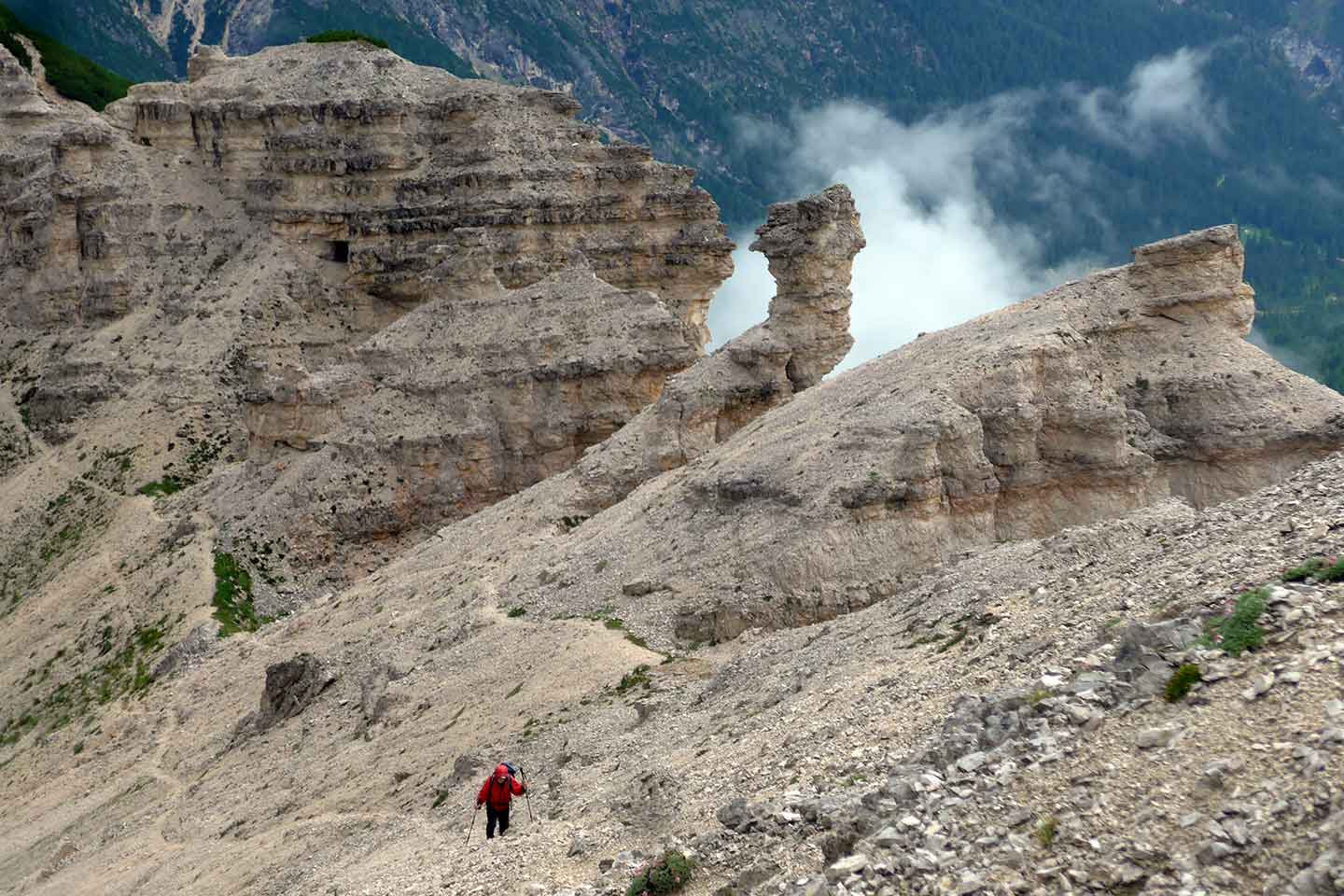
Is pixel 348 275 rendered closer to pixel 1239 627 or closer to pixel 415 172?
pixel 415 172

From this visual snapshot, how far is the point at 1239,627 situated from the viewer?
15141 millimetres

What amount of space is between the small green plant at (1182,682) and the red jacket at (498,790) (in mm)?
9335

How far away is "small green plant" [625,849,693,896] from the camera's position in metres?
16.6

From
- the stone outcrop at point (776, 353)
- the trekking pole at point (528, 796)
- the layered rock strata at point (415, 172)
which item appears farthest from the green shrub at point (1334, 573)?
the layered rock strata at point (415, 172)

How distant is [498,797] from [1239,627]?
397 inches

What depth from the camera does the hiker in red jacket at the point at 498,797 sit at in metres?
21.2

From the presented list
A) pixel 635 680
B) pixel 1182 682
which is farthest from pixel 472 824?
pixel 1182 682

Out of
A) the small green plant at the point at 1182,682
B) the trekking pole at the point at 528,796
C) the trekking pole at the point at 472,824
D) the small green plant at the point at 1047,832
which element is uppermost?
the small green plant at the point at 1182,682

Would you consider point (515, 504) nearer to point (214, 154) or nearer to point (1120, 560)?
point (1120, 560)

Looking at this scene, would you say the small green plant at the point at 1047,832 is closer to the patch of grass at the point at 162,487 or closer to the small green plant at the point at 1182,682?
the small green plant at the point at 1182,682

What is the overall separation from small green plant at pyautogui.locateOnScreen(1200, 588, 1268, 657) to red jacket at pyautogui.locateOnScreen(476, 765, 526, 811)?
945cm

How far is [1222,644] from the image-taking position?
1505 centimetres

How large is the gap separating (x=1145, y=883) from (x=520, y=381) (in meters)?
42.6

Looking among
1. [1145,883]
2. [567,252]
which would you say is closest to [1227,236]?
[1145,883]
